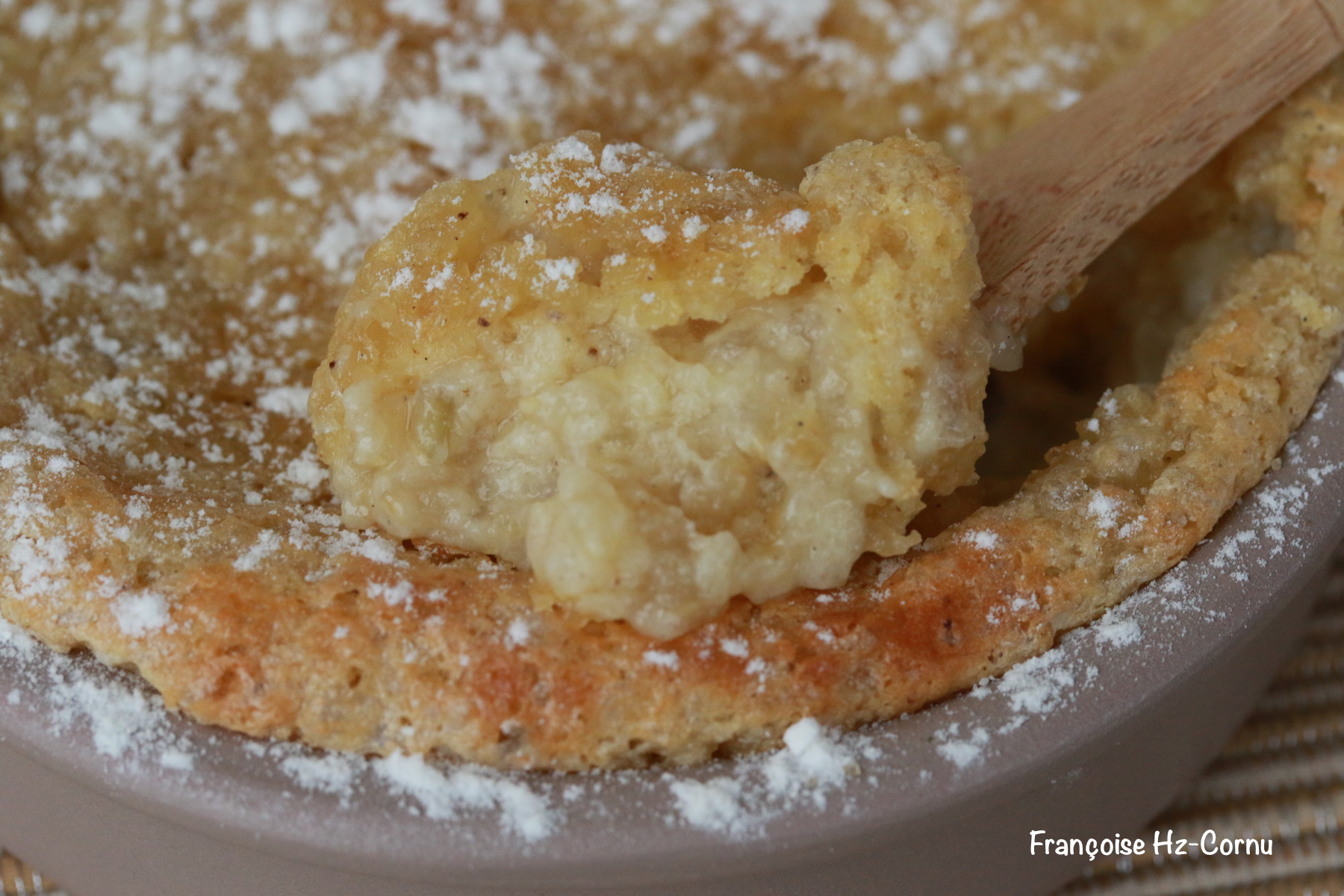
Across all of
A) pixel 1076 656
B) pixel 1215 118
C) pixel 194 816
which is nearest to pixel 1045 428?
pixel 1215 118

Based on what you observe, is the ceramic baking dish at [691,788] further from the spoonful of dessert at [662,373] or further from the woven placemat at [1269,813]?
the woven placemat at [1269,813]

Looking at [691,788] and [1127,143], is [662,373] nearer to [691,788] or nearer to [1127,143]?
[691,788]

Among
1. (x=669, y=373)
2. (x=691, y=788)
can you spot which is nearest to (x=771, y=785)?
(x=691, y=788)

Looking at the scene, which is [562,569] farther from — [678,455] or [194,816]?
[194,816]

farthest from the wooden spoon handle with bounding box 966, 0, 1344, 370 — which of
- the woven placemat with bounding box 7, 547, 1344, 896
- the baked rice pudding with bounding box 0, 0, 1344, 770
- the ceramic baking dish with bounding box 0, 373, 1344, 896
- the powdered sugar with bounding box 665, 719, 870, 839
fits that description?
the woven placemat with bounding box 7, 547, 1344, 896

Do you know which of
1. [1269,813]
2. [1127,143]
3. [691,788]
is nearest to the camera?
[691,788]

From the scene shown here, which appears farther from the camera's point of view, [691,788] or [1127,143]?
[1127,143]

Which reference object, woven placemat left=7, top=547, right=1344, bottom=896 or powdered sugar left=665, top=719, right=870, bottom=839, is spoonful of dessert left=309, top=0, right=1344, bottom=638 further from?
woven placemat left=7, top=547, right=1344, bottom=896
